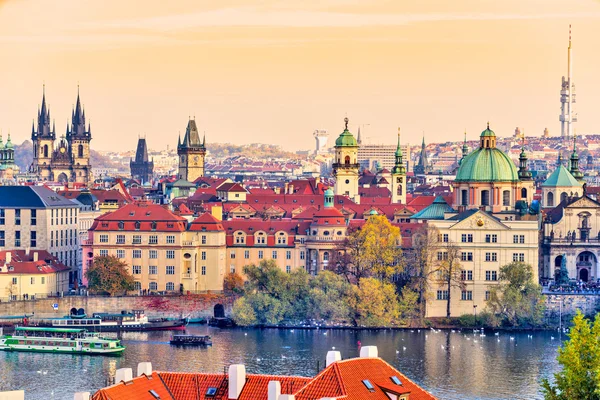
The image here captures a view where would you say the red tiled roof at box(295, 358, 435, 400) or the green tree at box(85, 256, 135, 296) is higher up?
the green tree at box(85, 256, 135, 296)

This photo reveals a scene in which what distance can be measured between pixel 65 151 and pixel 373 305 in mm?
74576

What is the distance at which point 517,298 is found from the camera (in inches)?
2458

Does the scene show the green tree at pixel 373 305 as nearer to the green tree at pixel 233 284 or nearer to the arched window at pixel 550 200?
the green tree at pixel 233 284

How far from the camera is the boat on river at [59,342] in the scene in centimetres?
5631

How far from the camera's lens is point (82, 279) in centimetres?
6969

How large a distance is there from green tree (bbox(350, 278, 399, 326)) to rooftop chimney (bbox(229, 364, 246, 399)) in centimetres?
3064

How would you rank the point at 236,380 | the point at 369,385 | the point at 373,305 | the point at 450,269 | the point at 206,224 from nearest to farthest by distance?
the point at 369,385
the point at 236,380
the point at 373,305
the point at 450,269
the point at 206,224

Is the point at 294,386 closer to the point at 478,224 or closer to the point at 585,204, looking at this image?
the point at 478,224

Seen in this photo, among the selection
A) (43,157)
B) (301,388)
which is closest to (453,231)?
(301,388)

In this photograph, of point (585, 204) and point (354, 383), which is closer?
point (354, 383)

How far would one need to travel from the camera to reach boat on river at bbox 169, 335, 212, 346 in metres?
56.9

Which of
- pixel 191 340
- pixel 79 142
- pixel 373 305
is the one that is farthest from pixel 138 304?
pixel 79 142

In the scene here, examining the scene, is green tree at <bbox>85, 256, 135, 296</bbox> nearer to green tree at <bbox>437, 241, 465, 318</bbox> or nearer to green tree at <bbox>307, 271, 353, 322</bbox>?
green tree at <bbox>307, 271, 353, 322</bbox>

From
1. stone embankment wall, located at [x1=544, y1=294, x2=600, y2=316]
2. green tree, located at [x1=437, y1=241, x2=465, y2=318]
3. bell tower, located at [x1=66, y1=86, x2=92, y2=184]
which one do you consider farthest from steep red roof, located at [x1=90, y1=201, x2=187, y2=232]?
bell tower, located at [x1=66, y1=86, x2=92, y2=184]
